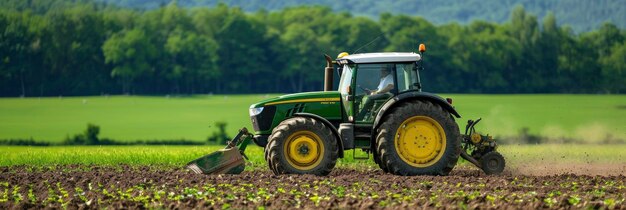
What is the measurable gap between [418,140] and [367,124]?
936 millimetres

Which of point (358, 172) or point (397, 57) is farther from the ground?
point (397, 57)

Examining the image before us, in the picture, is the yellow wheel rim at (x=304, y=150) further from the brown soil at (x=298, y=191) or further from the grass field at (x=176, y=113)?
the grass field at (x=176, y=113)

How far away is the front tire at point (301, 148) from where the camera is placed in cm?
1811

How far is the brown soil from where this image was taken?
44.9 feet

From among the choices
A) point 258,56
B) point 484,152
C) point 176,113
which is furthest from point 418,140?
point 258,56

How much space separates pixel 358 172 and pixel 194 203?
679cm

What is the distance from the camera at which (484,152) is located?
19.8 m

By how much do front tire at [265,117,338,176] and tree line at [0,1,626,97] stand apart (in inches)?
3838

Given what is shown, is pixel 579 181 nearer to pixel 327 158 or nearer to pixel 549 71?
pixel 327 158

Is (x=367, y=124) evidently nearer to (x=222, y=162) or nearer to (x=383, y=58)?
(x=383, y=58)

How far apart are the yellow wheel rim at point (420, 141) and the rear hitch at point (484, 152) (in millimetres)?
1211

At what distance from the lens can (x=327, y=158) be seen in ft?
60.0

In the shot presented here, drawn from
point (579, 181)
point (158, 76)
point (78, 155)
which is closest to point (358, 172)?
point (579, 181)

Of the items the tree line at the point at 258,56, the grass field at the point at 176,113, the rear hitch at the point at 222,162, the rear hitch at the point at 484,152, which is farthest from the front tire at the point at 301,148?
the tree line at the point at 258,56
